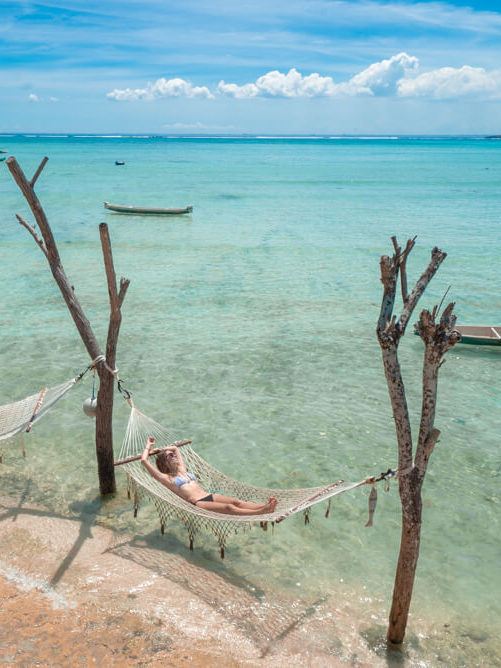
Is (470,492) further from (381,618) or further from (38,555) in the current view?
(38,555)

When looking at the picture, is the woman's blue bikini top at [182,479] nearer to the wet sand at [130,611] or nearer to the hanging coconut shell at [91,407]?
the wet sand at [130,611]

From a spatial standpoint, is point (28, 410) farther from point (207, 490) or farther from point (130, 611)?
point (130, 611)

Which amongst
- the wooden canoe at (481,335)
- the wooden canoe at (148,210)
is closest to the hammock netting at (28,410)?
the wooden canoe at (481,335)

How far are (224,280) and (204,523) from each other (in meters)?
10.2

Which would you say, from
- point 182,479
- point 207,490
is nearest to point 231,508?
point 182,479

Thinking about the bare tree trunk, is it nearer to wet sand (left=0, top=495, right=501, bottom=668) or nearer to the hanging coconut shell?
the hanging coconut shell

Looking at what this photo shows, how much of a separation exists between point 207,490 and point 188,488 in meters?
0.58

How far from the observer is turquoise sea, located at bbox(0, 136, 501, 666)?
5.28 m

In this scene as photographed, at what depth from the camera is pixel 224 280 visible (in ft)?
50.0

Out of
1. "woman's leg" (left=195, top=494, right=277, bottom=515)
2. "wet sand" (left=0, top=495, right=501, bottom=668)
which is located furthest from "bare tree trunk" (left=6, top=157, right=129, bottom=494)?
"woman's leg" (left=195, top=494, right=277, bottom=515)

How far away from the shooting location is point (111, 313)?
18.4 ft

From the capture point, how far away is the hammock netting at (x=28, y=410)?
5.68 m

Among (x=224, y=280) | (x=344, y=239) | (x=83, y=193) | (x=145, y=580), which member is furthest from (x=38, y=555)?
(x=83, y=193)

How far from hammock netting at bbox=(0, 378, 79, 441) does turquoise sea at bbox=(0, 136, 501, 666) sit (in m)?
0.74
